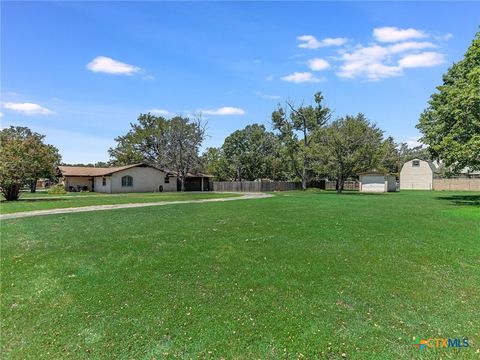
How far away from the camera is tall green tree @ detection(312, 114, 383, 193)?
118 feet

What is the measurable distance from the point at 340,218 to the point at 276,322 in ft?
26.2

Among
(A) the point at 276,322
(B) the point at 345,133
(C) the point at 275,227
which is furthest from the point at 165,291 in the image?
(B) the point at 345,133

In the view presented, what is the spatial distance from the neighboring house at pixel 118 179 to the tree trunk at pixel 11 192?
16.4m

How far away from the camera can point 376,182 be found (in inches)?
1694

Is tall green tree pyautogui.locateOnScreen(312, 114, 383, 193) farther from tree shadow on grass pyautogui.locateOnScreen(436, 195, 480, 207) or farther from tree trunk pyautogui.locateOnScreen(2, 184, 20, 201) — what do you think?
tree trunk pyautogui.locateOnScreen(2, 184, 20, 201)

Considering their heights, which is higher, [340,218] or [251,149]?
[251,149]

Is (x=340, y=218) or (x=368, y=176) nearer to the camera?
(x=340, y=218)

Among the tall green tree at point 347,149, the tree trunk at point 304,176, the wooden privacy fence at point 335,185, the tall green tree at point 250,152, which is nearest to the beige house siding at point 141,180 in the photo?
the tall green tree at point 250,152

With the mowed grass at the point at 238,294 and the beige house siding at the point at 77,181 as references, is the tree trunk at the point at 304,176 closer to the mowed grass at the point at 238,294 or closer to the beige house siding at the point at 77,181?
the beige house siding at the point at 77,181

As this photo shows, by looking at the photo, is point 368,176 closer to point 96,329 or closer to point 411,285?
point 411,285

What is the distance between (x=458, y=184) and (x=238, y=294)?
1978 inches

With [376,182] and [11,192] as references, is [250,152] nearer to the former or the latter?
[376,182]

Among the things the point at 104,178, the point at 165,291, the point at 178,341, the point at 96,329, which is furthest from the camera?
the point at 104,178

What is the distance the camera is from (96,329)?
14.1ft
